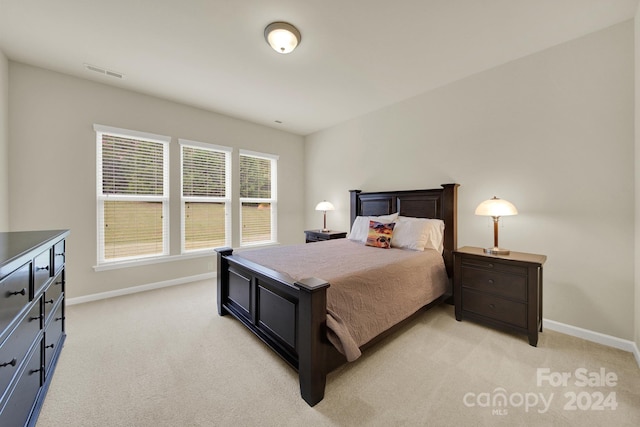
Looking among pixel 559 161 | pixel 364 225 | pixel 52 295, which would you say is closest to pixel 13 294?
pixel 52 295

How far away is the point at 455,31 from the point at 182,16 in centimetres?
234

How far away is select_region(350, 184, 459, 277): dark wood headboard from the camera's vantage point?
121 inches

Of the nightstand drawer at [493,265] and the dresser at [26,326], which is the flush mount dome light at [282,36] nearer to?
the dresser at [26,326]

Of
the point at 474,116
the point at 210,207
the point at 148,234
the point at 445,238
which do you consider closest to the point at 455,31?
the point at 474,116

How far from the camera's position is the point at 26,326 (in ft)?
4.20

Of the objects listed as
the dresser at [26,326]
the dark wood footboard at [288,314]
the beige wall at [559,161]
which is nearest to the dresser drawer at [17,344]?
the dresser at [26,326]

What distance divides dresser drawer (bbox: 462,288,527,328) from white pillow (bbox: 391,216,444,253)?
62 cm

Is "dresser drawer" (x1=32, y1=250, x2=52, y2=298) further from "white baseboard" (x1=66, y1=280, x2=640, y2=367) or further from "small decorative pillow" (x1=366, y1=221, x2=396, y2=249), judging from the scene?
"small decorative pillow" (x1=366, y1=221, x2=396, y2=249)

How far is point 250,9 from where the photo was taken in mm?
1973

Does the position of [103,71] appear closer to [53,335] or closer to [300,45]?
[300,45]

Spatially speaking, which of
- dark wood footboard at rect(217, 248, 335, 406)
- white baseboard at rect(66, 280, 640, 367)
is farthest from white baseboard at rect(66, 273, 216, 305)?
dark wood footboard at rect(217, 248, 335, 406)

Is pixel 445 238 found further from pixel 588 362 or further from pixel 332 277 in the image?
pixel 332 277

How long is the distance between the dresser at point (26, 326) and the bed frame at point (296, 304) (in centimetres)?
127

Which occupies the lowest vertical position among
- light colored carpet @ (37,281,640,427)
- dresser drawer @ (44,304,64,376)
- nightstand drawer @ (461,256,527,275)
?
light colored carpet @ (37,281,640,427)
